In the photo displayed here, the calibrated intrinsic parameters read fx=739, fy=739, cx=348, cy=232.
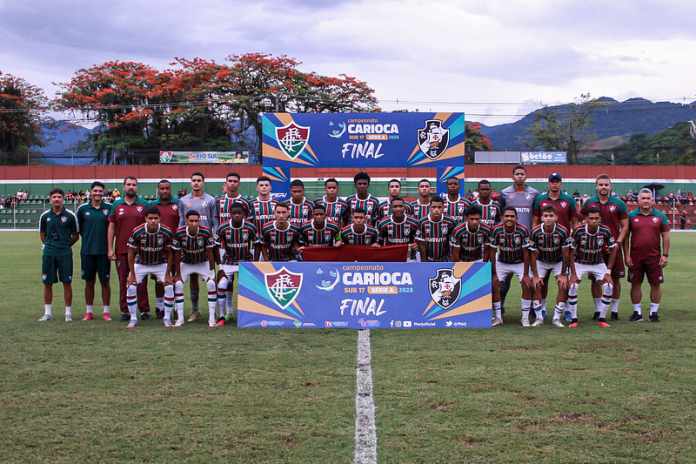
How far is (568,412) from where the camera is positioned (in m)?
5.47

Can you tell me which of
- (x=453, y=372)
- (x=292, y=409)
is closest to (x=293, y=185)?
(x=453, y=372)

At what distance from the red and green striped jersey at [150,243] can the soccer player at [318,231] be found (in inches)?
69.3

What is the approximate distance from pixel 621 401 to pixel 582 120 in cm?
5800

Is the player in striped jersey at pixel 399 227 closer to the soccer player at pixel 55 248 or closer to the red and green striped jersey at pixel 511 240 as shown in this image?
the red and green striped jersey at pixel 511 240

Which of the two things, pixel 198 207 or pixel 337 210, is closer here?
pixel 198 207

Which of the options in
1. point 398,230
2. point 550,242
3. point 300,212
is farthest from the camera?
point 300,212

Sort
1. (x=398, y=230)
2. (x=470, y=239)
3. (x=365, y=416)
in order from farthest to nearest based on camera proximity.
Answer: (x=398, y=230) < (x=470, y=239) < (x=365, y=416)

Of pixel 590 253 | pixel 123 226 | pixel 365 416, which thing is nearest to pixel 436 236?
pixel 590 253

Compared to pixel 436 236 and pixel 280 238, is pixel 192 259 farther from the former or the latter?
pixel 436 236

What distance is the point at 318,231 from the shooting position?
9836mm

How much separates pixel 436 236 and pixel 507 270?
104 cm

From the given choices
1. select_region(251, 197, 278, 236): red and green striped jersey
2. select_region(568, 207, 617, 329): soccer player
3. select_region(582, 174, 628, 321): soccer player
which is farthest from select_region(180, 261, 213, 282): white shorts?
select_region(582, 174, 628, 321): soccer player

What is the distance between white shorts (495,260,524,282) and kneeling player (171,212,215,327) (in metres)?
3.74

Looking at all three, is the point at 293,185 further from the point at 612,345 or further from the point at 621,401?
the point at 621,401
